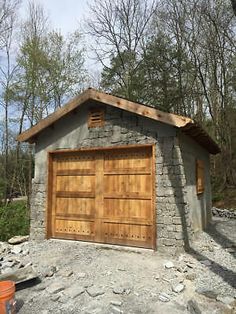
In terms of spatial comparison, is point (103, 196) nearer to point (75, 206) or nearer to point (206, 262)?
point (75, 206)

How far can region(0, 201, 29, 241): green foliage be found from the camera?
31.4ft

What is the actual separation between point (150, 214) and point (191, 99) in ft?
41.0

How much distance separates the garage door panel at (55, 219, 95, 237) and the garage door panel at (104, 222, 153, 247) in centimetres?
43

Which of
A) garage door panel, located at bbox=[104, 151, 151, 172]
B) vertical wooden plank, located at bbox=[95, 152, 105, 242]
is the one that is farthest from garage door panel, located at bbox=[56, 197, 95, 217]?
garage door panel, located at bbox=[104, 151, 151, 172]

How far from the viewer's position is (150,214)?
→ 6.90 meters

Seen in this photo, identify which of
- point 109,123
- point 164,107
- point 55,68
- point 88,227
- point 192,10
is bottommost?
point 88,227

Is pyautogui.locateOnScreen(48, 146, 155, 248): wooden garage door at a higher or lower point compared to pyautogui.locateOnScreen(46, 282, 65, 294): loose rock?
higher

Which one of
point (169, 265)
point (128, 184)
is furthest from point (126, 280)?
point (128, 184)

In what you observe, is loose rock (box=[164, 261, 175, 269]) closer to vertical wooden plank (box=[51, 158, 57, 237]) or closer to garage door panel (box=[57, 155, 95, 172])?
garage door panel (box=[57, 155, 95, 172])

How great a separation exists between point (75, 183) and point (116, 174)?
3.96 ft

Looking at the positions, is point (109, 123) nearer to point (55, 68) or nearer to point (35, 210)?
point (35, 210)

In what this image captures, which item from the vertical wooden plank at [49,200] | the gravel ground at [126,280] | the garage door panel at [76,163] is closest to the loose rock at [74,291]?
the gravel ground at [126,280]

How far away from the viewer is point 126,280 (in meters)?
5.45

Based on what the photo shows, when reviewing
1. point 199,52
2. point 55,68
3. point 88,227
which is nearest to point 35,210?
point 88,227
